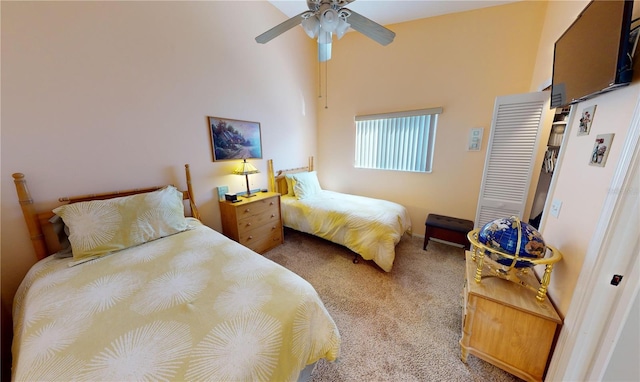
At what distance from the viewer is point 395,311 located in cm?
177

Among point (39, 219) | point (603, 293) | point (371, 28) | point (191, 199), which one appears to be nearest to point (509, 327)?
point (603, 293)

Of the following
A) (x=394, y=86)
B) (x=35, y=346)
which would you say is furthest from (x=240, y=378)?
(x=394, y=86)

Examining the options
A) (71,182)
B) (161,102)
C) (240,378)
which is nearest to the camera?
(240,378)

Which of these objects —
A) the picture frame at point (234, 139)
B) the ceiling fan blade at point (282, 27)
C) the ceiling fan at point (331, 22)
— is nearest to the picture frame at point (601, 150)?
the ceiling fan at point (331, 22)

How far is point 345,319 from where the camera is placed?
1694mm

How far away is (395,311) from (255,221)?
70.9 inches

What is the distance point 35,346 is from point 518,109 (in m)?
3.73

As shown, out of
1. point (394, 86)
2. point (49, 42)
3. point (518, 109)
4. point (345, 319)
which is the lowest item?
point (345, 319)

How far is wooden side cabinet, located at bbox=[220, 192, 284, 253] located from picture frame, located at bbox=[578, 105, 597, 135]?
267cm

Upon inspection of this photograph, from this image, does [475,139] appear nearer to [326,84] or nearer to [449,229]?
[449,229]

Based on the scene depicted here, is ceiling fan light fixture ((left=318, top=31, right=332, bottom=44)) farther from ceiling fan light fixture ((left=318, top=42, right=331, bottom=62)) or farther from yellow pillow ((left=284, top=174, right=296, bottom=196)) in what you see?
yellow pillow ((left=284, top=174, right=296, bottom=196))

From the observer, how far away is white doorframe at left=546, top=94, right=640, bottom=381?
2.63 ft

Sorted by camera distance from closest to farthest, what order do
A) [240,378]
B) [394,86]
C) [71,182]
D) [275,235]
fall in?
[240,378], [71,182], [275,235], [394,86]

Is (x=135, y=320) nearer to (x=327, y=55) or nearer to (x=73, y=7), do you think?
(x=73, y=7)
